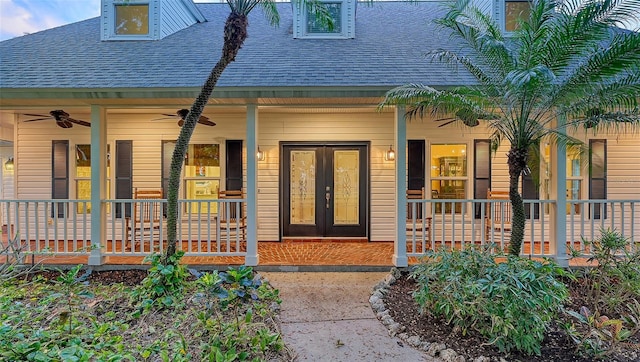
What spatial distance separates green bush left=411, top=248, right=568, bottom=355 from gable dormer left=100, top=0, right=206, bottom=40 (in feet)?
22.5

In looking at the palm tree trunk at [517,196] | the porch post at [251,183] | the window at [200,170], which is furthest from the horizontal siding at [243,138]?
the palm tree trunk at [517,196]

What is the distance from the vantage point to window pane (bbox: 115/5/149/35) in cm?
678

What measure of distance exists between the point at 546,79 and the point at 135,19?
734 centimetres

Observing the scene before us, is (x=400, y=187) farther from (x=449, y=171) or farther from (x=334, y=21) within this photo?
(x=334, y=21)

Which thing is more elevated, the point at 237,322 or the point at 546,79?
the point at 546,79

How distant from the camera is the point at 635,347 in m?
3.06

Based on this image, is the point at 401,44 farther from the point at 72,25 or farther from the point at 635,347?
the point at 72,25

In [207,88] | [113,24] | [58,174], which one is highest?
[113,24]

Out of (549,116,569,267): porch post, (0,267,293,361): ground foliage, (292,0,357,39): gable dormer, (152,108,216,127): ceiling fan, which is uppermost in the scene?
(292,0,357,39): gable dormer

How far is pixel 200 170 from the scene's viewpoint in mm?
7035

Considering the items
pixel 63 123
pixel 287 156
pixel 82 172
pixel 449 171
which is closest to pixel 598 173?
pixel 449 171

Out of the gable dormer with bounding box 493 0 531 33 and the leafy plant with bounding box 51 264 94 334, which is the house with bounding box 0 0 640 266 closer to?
the gable dormer with bounding box 493 0 531 33

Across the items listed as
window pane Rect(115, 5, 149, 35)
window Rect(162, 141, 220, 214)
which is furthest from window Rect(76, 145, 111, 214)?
window pane Rect(115, 5, 149, 35)

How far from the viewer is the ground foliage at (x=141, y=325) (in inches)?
106
